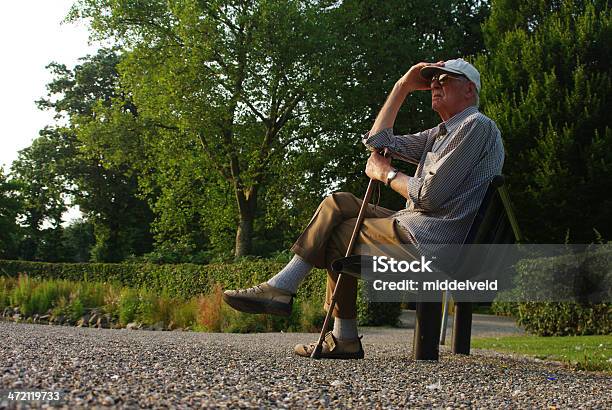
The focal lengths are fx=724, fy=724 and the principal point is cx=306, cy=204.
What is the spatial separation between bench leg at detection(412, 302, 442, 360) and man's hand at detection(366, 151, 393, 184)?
2.48 feet

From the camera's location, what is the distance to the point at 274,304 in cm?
404

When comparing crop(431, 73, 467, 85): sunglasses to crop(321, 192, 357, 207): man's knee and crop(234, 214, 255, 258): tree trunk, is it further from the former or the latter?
crop(234, 214, 255, 258): tree trunk

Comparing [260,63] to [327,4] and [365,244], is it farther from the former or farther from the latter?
[365,244]

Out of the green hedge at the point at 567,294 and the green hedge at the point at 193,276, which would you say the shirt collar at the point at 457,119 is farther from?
the green hedge at the point at 193,276

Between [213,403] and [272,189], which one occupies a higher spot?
[272,189]

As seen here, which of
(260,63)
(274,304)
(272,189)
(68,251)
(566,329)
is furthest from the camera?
(68,251)

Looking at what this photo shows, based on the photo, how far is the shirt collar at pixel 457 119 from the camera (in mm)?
4137

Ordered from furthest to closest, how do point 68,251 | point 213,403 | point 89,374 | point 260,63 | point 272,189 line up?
point 68,251
point 272,189
point 260,63
point 89,374
point 213,403

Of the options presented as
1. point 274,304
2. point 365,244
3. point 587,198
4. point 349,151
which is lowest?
point 274,304

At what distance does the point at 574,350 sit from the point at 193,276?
12.3 meters

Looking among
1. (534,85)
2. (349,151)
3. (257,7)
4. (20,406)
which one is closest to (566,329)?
(534,85)

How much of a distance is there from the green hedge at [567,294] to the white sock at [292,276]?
7435 mm

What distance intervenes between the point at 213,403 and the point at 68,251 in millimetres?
38530

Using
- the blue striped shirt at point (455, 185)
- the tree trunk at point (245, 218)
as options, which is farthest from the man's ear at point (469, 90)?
the tree trunk at point (245, 218)
